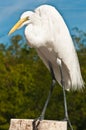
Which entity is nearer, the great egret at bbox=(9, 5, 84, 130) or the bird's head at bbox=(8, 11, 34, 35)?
the great egret at bbox=(9, 5, 84, 130)

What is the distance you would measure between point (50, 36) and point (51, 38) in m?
0.03

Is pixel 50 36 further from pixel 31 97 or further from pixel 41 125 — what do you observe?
pixel 31 97

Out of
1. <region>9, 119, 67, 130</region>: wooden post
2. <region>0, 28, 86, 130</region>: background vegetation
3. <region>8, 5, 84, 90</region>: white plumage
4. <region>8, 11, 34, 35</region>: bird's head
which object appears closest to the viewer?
<region>9, 119, 67, 130</region>: wooden post

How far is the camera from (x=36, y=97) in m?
25.2

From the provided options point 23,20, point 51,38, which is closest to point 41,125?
point 51,38

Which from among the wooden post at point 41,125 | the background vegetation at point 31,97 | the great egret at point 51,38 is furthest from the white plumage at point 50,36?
the background vegetation at point 31,97

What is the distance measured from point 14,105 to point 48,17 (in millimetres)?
16213

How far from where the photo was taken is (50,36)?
7.96 metres

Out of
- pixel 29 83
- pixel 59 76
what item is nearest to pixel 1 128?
pixel 29 83

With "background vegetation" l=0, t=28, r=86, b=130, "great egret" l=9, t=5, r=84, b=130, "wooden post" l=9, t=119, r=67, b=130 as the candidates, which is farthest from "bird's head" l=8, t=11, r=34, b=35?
"background vegetation" l=0, t=28, r=86, b=130

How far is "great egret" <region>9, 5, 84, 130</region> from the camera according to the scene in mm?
7949

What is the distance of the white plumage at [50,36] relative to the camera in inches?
313

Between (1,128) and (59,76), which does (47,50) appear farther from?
(1,128)

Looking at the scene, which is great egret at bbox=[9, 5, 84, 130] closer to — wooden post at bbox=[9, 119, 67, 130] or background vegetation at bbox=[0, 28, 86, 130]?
wooden post at bbox=[9, 119, 67, 130]
